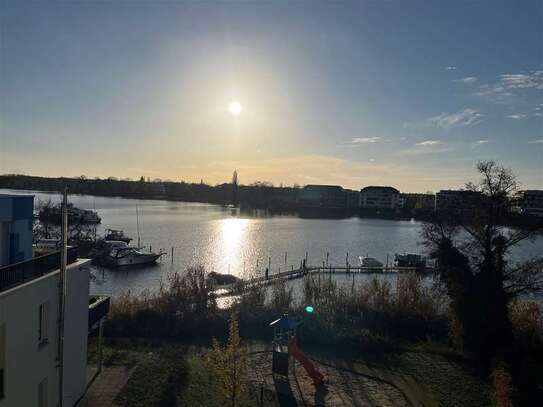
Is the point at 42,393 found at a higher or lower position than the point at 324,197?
lower

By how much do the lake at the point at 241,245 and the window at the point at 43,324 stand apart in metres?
24.0

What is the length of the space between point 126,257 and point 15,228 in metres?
37.6

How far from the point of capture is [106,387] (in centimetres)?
1518

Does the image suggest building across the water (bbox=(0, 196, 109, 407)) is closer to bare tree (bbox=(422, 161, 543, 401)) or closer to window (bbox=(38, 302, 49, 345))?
window (bbox=(38, 302, 49, 345))

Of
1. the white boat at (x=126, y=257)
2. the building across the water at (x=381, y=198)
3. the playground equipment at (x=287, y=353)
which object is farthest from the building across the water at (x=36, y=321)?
the building across the water at (x=381, y=198)

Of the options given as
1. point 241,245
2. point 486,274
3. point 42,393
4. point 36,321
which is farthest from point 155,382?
point 241,245

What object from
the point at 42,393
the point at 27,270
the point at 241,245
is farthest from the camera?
the point at 241,245

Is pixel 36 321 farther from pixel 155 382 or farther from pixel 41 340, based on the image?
pixel 155 382

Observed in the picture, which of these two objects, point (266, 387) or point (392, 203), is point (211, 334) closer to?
point (266, 387)

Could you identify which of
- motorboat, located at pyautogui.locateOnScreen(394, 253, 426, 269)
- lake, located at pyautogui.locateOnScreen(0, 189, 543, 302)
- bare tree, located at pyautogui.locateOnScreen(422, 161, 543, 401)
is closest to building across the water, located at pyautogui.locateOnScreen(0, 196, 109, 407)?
bare tree, located at pyautogui.locateOnScreen(422, 161, 543, 401)

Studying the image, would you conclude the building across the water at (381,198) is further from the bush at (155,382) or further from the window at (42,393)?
the window at (42,393)

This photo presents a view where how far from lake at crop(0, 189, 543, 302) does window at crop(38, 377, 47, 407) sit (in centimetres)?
2384

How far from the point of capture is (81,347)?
14.0 metres

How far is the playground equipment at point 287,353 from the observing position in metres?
16.5
